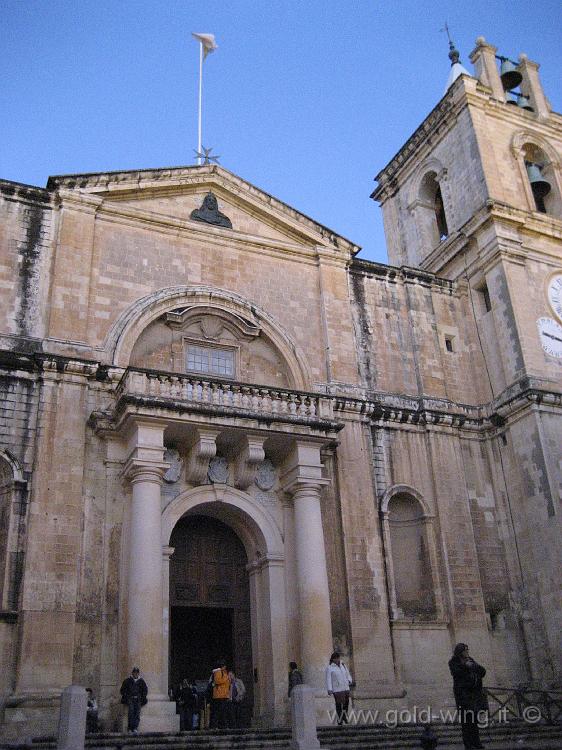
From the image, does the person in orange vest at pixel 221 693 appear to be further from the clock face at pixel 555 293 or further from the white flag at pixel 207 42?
the white flag at pixel 207 42

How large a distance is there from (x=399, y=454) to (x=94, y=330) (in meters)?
8.45

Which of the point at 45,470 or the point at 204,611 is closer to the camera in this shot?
the point at 45,470

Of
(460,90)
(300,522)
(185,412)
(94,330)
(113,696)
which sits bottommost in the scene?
(113,696)

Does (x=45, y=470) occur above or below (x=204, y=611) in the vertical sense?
above

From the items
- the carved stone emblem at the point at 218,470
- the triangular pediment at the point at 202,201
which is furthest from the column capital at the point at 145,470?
the triangular pediment at the point at 202,201

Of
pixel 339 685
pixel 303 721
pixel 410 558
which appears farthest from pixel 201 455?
pixel 303 721

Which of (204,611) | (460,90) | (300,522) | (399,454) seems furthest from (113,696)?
(460,90)

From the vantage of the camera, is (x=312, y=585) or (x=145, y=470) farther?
(x=312, y=585)

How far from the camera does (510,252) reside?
2388cm

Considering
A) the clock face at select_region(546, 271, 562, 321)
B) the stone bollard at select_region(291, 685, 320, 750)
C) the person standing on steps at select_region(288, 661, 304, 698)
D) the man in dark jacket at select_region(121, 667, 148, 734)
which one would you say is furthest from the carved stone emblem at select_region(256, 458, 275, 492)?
the clock face at select_region(546, 271, 562, 321)

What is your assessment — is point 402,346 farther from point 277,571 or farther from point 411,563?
point 277,571

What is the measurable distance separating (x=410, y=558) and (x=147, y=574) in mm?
7634

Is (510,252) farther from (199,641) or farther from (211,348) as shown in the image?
(199,641)

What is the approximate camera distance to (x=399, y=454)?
2103 centimetres
